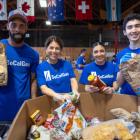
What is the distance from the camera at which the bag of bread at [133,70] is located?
1762mm

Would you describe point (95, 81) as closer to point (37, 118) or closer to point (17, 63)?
point (37, 118)

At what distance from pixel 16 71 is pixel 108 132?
38.6 inches

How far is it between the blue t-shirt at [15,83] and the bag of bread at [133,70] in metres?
0.80

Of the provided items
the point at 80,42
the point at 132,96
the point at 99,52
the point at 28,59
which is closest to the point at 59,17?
the point at 99,52

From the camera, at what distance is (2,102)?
217 centimetres

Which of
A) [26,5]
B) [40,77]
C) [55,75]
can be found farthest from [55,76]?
[26,5]

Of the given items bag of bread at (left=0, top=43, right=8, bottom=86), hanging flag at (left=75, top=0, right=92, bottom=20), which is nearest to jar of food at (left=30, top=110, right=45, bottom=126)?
bag of bread at (left=0, top=43, right=8, bottom=86)

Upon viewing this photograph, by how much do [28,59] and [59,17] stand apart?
517 centimetres

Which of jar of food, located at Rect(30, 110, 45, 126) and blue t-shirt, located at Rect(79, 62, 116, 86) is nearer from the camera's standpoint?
jar of food, located at Rect(30, 110, 45, 126)

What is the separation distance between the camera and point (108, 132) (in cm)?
145

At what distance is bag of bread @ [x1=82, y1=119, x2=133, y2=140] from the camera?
144cm

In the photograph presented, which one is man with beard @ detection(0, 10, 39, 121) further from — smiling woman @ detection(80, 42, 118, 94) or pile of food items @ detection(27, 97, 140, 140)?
smiling woman @ detection(80, 42, 118, 94)

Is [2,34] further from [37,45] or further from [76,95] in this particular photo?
[76,95]

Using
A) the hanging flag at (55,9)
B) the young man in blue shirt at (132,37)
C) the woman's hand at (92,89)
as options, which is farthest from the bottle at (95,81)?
the hanging flag at (55,9)
